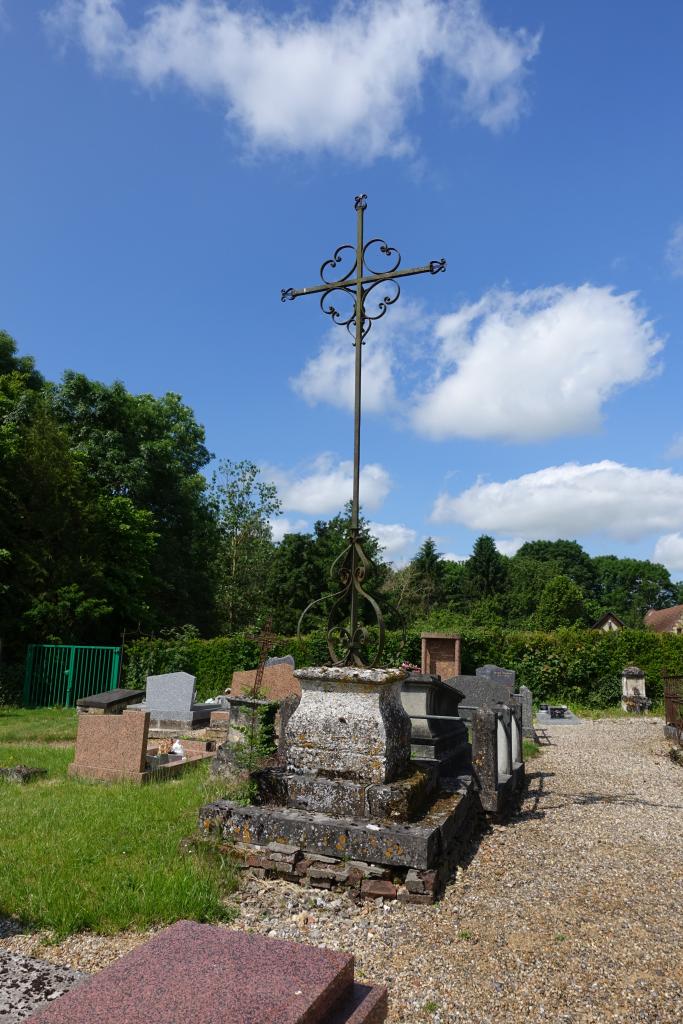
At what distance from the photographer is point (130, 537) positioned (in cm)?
2305

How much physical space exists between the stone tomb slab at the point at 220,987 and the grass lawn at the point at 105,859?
6.30ft

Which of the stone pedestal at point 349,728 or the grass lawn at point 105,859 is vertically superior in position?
the stone pedestal at point 349,728

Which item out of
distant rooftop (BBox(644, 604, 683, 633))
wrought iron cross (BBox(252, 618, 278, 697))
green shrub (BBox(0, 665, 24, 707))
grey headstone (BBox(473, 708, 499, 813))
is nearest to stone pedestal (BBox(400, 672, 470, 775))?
grey headstone (BBox(473, 708, 499, 813))

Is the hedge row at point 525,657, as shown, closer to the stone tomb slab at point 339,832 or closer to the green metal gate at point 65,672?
the green metal gate at point 65,672

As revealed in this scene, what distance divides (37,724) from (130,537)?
32.5 ft

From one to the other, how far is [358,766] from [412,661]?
15.2 metres

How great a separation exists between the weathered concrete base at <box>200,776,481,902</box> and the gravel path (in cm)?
13

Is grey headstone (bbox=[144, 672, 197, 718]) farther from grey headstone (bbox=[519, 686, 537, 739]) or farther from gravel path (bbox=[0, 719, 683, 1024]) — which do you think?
gravel path (bbox=[0, 719, 683, 1024])

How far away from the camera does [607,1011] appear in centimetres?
302

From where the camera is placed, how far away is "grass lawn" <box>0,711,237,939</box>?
377 centimetres

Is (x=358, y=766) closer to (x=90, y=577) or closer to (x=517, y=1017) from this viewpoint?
(x=517, y=1017)

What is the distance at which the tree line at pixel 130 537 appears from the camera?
799 inches

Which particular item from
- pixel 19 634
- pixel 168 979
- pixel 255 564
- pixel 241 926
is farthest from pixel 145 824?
pixel 255 564

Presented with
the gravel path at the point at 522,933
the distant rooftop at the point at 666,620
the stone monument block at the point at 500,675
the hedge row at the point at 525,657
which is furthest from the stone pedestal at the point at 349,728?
the distant rooftop at the point at 666,620
